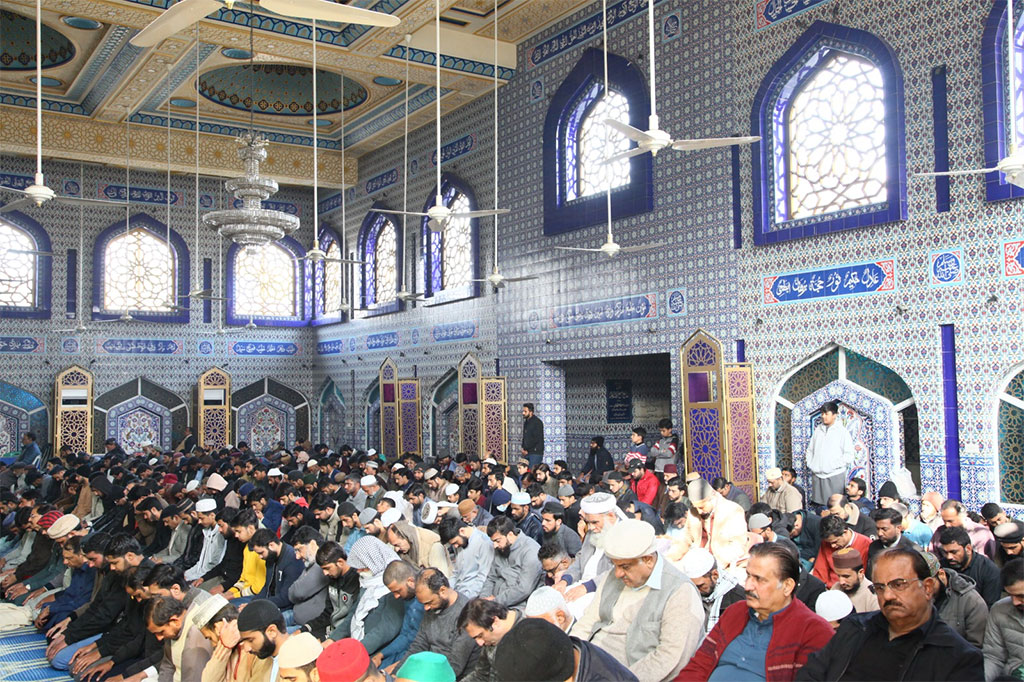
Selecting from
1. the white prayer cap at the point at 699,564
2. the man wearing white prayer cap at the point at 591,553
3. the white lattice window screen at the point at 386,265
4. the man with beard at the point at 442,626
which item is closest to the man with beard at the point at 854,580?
the white prayer cap at the point at 699,564

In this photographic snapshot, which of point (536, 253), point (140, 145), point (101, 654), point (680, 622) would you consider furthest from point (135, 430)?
point (680, 622)

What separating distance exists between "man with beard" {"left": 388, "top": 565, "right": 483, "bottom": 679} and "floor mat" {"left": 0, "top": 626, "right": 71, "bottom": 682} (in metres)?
2.47

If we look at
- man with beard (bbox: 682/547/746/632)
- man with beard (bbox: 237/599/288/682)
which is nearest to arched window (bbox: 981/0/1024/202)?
man with beard (bbox: 682/547/746/632)

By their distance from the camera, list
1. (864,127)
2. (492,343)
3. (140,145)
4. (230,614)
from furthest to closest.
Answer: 1. (140,145)
2. (492,343)
3. (864,127)
4. (230,614)

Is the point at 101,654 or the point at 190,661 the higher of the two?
the point at 190,661

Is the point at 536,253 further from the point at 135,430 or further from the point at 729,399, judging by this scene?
the point at 135,430

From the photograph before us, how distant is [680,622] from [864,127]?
19.2 feet

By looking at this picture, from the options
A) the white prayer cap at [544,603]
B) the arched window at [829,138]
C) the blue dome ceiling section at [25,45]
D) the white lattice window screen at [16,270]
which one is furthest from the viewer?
the white lattice window screen at [16,270]

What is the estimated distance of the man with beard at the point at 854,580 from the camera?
356 cm

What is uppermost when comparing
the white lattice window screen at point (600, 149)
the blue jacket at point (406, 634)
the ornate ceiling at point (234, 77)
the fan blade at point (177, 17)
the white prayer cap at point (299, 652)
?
the ornate ceiling at point (234, 77)

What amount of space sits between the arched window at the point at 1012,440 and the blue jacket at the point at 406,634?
15.2ft

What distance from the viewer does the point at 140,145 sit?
14062mm

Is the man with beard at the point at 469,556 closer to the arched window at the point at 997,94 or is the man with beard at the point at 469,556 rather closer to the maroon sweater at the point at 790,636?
the maroon sweater at the point at 790,636

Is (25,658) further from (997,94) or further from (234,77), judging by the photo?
(234,77)
